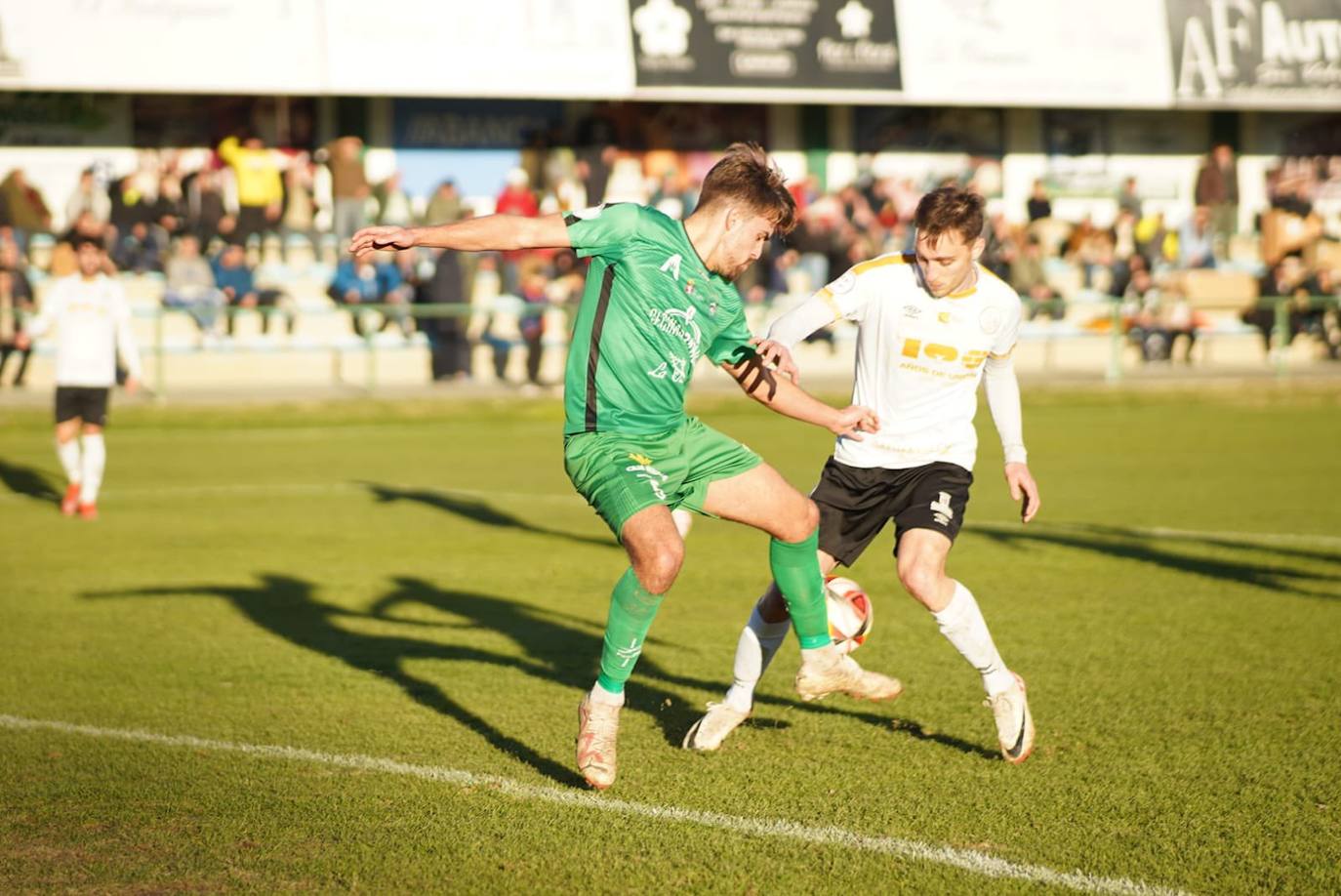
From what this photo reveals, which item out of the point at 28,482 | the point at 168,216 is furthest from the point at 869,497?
the point at 168,216

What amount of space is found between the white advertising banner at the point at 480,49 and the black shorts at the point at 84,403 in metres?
12.1

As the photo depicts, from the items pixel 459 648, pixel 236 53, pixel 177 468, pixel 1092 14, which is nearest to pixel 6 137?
pixel 236 53

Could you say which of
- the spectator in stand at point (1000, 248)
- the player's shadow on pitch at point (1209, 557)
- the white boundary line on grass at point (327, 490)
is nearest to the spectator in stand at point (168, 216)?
the white boundary line on grass at point (327, 490)

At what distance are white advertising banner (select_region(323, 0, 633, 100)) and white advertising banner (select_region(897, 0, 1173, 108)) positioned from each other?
5085 mm

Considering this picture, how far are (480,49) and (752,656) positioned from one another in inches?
808

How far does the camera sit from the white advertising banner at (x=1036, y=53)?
27.2 metres

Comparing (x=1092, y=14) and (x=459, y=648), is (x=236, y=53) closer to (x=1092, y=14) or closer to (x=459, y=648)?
(x=1092, y=14)

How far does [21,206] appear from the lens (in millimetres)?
23859

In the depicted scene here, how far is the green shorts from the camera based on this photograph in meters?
5.48

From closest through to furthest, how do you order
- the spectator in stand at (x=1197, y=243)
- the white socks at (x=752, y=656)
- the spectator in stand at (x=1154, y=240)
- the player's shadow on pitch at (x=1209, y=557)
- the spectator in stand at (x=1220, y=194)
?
the white socks at (x=752, y=656) → the player's shadow on pitch at (x=1209, y=557) → the spectator in stand at (x=1197, y=243) → the spectator in stand at (x=1154, y=240) → the spectator in stand at (x=1220, y=194)

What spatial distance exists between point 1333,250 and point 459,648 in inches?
968

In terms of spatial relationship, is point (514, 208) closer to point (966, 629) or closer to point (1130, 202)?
point (1130, 202)

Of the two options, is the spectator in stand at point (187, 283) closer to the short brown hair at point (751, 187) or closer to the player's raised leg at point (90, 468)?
the player's raised leg at point (90, 468)

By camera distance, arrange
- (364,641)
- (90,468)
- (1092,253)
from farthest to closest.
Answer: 1. (1092,253)
2. (90,468)
3. (364,641)
